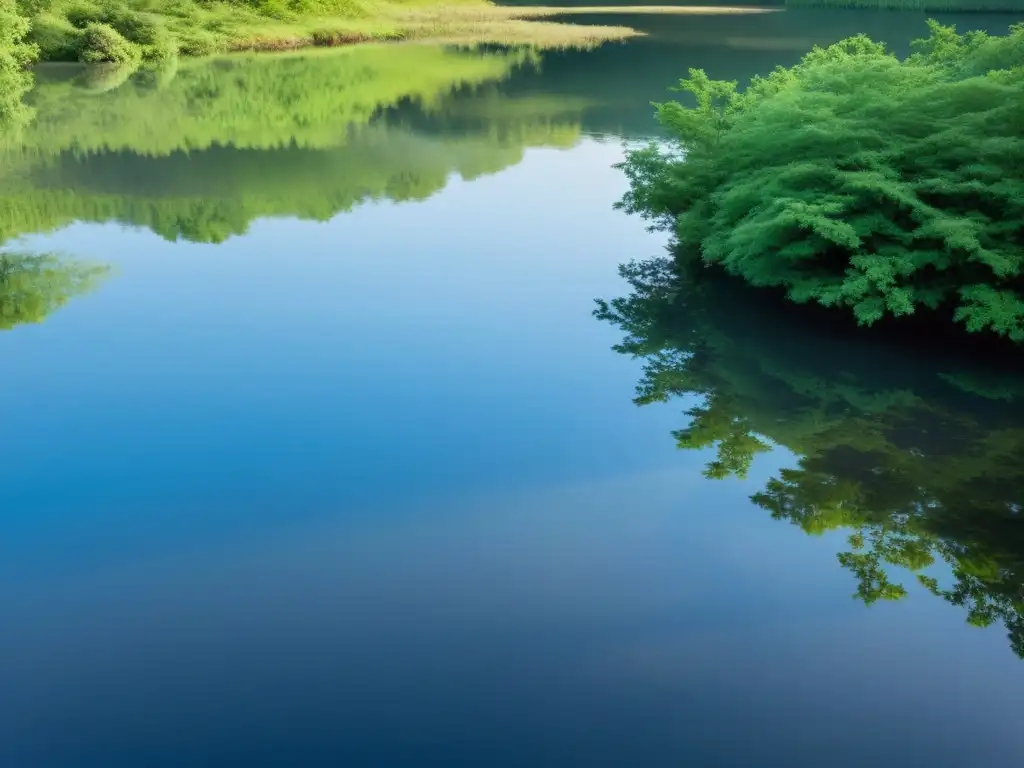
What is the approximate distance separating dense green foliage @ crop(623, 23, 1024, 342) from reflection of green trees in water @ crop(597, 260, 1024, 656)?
0.77 metres

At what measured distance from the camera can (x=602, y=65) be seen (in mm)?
47688

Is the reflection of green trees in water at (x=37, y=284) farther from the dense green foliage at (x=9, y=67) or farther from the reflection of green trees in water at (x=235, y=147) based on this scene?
the dense green foliage at (x=9, y=67)

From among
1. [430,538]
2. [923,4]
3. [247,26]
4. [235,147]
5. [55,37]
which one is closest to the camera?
[430,538]

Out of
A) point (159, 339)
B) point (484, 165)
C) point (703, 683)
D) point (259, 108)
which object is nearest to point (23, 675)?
point (703, 683)

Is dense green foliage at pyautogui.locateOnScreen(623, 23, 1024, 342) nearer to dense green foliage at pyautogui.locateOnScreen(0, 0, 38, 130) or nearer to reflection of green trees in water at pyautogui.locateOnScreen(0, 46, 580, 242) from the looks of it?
reflection of green trees in water at pyautogui.locateOnScreen(0, 46, 580, 242)

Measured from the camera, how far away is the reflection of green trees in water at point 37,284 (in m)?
15.4

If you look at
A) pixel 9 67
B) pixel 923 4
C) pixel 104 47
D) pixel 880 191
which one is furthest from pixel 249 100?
pixel 923 4

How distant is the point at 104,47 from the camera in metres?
45.6

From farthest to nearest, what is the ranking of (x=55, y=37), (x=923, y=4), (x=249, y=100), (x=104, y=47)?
(x=923, y=4) < (x=104, y=47) < (x=55, y=37) < (x=249, y=100)

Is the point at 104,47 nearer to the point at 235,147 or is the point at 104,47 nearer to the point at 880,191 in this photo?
the point at 235,147

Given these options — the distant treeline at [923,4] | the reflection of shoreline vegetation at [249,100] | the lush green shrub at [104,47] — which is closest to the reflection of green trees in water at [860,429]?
the reflection of shoreline vegetation at [249,100]

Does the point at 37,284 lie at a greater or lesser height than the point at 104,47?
lesser

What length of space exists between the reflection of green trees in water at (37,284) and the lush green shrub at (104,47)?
103ft

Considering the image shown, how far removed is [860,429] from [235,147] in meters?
21.4
